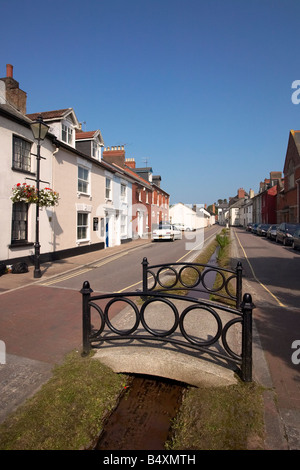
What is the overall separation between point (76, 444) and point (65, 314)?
3748mm

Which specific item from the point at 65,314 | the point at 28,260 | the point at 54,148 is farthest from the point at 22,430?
the point at 54,148

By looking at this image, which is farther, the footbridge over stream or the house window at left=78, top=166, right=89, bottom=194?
the house window at left=78, top=166, right=89, bottom=194

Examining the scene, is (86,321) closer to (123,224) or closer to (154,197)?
(123,224)

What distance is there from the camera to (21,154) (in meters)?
11.6

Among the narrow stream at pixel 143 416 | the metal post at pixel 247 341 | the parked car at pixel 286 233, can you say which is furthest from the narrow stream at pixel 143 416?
the parked car at pixel 286 233

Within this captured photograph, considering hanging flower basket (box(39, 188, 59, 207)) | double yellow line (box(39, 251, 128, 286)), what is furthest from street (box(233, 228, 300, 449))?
hanging flower basket (box(39, 188, 59, 207))

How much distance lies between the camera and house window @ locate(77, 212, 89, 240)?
16453 mm

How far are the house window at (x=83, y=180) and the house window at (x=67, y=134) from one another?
1667 millimetres

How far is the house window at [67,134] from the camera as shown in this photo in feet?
50.0

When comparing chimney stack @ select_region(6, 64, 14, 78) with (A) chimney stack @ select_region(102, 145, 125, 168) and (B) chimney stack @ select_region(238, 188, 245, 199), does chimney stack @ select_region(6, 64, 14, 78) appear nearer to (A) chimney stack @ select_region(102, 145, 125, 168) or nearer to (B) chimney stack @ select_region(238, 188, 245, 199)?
(A) chimney stack @ select_region(102, 145, 125, 168)

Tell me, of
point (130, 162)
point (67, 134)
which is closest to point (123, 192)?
point (67, 134)

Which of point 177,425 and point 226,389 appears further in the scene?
point 226,389

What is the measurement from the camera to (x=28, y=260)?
11820 mm
